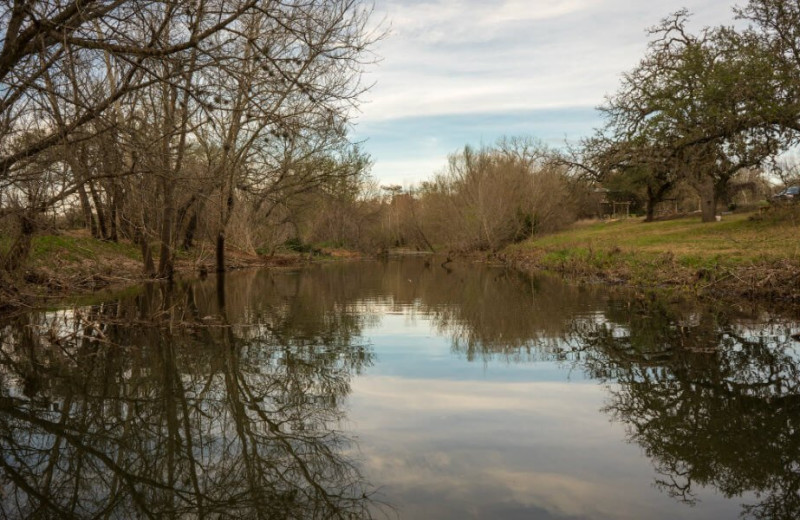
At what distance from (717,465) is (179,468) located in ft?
13.3

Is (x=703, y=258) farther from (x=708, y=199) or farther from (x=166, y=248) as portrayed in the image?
(x=166, y=248)

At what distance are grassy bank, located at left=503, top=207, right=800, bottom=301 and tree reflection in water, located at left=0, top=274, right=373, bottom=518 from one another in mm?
10084

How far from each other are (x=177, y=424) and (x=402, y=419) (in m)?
2.08

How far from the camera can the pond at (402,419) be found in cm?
429

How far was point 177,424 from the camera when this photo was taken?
5809 mm

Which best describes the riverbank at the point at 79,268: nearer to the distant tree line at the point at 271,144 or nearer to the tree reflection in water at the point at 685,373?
the distant tree line at the point at 271,144

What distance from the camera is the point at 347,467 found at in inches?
191

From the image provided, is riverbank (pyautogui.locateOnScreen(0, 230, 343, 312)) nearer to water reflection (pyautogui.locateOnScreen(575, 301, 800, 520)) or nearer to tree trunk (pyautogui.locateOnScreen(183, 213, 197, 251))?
tree trunk (pyautogui.locateOnScreen(183, 213, 197, 251))

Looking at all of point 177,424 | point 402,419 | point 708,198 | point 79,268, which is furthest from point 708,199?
point 177,424

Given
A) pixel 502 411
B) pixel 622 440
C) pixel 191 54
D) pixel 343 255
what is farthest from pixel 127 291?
pixel 343 255

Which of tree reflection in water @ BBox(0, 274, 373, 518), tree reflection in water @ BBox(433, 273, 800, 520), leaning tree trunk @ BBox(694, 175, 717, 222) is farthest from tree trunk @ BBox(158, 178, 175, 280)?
leaning tree trunk @ BBox(694, 175, 717, 222)

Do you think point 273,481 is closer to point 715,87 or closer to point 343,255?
point 715,87

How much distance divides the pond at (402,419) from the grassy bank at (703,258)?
10.5 ft

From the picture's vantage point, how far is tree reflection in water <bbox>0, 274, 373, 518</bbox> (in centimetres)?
428
